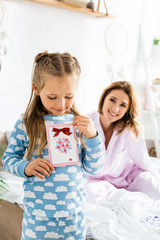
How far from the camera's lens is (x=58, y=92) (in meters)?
0.99

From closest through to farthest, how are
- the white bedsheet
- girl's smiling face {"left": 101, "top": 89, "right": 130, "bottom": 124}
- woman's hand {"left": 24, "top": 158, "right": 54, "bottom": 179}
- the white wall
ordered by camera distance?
woman's hand {"left": 24, "top": 158, "right": 54, "bottom": 179}
the white bedsheet
girl's smiling face {"left": 101, "top": 89, "right": 130, "bottom": 124}
the white wall

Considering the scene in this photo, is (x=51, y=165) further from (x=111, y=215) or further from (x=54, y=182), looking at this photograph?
(x=111, y=215)

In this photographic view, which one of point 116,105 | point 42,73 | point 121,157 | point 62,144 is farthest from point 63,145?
point 121,157

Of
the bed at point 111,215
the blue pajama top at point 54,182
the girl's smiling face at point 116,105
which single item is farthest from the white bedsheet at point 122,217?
the girl's smiling face at point 116,105

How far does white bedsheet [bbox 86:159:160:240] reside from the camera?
1.38m

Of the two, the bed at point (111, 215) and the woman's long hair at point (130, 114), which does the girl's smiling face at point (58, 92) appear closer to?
the bed at point (111, 215)

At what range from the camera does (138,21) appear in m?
3.52

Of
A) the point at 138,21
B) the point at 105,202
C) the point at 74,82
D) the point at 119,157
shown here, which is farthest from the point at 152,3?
the point at 74,82

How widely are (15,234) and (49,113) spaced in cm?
91

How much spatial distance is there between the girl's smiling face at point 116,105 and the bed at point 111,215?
507 mm

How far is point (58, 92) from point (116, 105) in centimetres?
115

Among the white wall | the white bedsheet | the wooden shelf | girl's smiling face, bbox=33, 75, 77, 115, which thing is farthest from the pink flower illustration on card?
the wooden shelf

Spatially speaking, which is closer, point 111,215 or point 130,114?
point 111,215

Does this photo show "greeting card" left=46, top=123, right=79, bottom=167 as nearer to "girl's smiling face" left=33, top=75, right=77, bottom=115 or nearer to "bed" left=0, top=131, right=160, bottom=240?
"girl's smiling face" left=33, top=75, right=77, bottom=115
